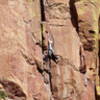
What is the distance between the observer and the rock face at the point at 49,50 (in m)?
29.1

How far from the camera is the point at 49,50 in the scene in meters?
32.6

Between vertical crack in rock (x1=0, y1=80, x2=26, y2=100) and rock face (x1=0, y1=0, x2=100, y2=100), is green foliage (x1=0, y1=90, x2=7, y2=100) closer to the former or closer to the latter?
rock face (x1=0, y1=0, x2=100, y2=100)

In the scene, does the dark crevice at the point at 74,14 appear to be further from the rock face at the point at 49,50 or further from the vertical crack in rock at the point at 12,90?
the vertical crack in rock at the point at 12,90

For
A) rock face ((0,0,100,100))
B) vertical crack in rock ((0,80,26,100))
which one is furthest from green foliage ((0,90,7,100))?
vertical crack in rock ((0,80,26,100))

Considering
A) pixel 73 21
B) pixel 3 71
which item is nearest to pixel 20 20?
pixel 3 71

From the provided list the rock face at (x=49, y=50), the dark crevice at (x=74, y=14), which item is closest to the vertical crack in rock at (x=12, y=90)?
the rock face at (x=49, y=50)

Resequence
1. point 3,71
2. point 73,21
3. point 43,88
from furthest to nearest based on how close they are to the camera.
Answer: point 73,21, point 43,88, point 3,71

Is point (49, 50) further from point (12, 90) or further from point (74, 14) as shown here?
point (12, 90)

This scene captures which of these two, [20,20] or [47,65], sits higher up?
[20,20]

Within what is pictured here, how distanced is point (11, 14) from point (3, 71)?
2390mm

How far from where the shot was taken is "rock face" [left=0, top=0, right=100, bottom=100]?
95.5ft

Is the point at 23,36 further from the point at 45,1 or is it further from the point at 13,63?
the point at 45,1

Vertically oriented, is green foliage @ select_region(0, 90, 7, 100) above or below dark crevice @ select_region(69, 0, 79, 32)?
below

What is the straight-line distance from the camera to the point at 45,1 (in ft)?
108
